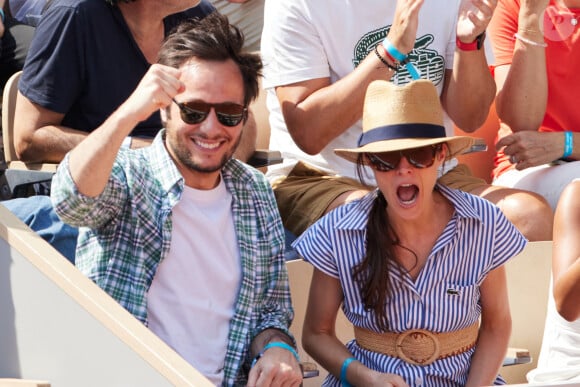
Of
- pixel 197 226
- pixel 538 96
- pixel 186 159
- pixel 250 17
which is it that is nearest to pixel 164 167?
pixel 186 159

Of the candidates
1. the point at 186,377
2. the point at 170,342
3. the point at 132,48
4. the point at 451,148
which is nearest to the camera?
→ the point at 186,377

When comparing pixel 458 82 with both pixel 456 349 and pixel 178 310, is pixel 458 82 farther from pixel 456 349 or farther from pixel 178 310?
pixel 178 310

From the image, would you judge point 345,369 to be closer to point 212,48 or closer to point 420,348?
point 420,348

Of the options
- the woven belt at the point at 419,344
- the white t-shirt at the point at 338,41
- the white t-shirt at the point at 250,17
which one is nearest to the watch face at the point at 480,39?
the white t-shirt at the point at 338,41

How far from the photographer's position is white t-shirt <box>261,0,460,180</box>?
3.33 metres

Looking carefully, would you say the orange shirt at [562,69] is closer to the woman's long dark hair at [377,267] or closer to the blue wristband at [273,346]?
the woman's long dark hair at [377,267]

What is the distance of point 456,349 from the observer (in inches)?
99.4

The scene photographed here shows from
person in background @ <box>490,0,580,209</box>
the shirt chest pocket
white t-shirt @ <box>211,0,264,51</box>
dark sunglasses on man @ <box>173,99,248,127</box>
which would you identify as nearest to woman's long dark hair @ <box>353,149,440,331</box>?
the shirt chest pocket

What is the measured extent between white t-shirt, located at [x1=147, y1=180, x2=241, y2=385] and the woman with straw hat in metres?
0.19

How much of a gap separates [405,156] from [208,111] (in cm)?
47

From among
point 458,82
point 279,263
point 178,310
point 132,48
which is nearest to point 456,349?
point 279,263

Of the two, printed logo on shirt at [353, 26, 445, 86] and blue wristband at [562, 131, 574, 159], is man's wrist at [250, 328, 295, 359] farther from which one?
blue wristband at [562, 131, 574, 159]

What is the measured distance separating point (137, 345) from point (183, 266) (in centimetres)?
43

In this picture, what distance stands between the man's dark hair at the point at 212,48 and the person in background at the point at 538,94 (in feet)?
3.21
